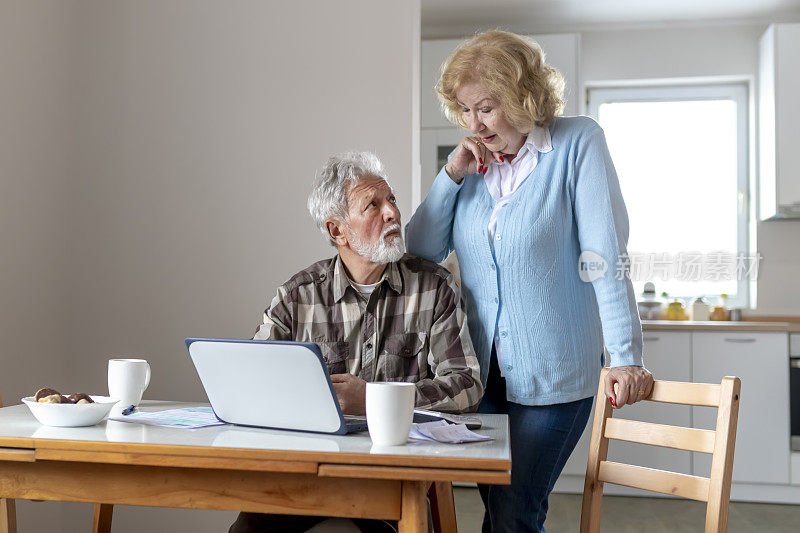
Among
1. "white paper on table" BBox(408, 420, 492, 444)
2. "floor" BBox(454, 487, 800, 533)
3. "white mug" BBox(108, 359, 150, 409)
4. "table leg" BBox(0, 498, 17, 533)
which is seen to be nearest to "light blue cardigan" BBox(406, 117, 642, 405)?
"white paper on table" BBox(408, 420, 492, 444)

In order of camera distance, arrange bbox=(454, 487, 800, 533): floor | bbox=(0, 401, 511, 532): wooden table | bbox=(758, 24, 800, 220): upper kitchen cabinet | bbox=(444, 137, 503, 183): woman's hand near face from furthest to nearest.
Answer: bbox=(758, 24, 800, 220): upper kitchen cabinet, bbox=(454, 487, 800, 533): floor, bbox=(444, 137, 503, 183): woman's hand near face, bbox=(0, 401, 511, 532): wooden table

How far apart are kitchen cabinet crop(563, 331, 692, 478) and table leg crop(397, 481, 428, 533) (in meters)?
2.93

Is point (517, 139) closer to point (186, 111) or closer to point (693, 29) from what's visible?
point (186, 111)

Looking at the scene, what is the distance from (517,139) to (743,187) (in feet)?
11.0

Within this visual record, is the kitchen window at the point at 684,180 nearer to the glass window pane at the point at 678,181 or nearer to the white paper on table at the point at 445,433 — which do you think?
the glass window pane at the point at 678,181

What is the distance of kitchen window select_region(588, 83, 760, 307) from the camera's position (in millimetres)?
4660

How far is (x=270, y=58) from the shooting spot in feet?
8.41

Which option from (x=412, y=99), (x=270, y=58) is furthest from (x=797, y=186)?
(x=270, y=58)

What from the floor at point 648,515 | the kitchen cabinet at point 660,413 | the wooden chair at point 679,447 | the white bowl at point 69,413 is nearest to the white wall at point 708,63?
the kitchen cabinet at point 660,413

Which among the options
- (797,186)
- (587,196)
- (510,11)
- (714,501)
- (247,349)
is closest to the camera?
(247,349)

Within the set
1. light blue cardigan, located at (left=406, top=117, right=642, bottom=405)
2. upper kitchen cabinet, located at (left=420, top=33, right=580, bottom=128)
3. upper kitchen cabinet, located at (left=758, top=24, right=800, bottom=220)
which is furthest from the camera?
upper kitchen cabinet, located at (left=420, top=33, right=580, bottom=128)

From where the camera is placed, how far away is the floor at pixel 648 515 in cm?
335

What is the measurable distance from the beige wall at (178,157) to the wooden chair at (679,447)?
1.08 metres

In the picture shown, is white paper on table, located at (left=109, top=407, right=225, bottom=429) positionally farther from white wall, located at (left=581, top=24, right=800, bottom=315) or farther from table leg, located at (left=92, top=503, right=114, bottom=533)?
white wall, located at (left=581, top=24, right=800, bottom=315)
